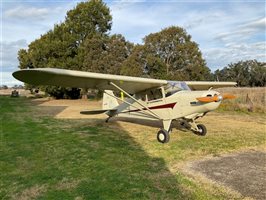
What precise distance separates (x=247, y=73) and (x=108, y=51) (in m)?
55.7

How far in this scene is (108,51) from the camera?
30344 millimetres

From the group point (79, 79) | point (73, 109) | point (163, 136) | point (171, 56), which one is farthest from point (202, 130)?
point (171, 56)

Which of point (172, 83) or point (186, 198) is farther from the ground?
point (172, 83)

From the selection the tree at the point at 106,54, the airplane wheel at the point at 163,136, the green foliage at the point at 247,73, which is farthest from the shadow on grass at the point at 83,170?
the green foliage at the point at 247,73

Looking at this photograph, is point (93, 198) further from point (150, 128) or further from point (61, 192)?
point (150, 128)

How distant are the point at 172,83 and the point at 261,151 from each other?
3334 mm

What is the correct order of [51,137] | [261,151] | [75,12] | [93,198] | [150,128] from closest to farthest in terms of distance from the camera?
[93,198]
[261,151]
[51,137]
[150,128]
[75,12]

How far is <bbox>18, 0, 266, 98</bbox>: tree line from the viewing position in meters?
26.3

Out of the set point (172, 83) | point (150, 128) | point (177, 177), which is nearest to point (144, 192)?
point (177, 177)

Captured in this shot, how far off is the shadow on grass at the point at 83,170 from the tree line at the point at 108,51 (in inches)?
702

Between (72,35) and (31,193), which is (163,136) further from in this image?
(72,35)

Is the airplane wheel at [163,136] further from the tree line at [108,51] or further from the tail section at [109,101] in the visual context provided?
the tree line at [108,51]

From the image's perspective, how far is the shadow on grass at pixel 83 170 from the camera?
452 centimetres

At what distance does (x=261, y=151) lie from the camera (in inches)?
293
